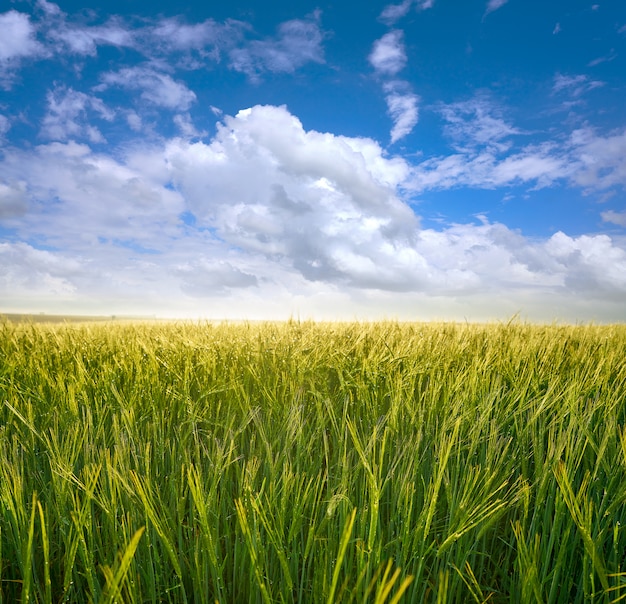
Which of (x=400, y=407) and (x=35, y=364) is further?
(x=35, y=364)

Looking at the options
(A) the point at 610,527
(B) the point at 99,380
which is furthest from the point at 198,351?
(A) the point at 610,527

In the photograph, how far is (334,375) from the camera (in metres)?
2.49

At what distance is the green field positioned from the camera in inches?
36.5

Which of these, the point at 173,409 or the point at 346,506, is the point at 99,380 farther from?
the point at 346,506

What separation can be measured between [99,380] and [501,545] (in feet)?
6.03

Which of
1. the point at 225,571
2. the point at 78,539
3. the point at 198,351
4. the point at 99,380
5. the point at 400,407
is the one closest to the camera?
the point at 78,539

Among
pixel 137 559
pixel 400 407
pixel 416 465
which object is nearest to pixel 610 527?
pixel 416 465

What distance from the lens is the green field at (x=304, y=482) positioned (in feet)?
3.05

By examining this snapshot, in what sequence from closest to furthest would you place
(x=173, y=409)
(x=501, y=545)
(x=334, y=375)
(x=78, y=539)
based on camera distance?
(x=78, y=539)
(x=501, y=545)
(x=173, y=409)
(x=334, y=375)

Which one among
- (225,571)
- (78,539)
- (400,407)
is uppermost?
(400,407)

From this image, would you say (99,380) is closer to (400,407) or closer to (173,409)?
(173,409)

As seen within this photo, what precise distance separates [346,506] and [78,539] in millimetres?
570

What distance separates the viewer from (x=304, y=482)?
1351 millimetres

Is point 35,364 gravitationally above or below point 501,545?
above
